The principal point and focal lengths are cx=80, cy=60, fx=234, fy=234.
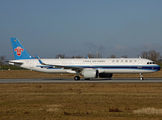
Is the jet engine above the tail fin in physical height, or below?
below

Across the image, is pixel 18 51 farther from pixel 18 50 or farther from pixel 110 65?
pixel 110 65

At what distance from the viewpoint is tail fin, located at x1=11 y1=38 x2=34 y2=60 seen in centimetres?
4581

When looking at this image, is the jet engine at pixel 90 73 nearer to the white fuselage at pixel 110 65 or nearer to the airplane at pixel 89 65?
the airplane at pixel 89 65

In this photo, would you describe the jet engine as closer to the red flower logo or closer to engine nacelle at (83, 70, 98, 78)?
engine nacelle at (83, 70, 98, 78)

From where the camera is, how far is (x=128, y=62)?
132 ft

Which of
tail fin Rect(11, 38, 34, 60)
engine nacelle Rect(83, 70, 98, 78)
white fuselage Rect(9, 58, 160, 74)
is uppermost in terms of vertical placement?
tail fin Rect(11, 38, 34, 60)

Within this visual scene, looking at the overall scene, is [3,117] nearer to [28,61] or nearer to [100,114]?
[100,114]

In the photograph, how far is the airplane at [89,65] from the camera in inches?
1569

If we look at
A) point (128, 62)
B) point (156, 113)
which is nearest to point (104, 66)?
point (128, 62)

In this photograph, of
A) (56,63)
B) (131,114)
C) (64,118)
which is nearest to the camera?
(64,118)

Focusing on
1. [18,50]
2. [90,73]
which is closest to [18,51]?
[18,50]

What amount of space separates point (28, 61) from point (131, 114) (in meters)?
34.7

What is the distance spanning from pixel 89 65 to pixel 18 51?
14.8 metres

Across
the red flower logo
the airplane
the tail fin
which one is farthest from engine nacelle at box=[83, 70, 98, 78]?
the red flower logo
